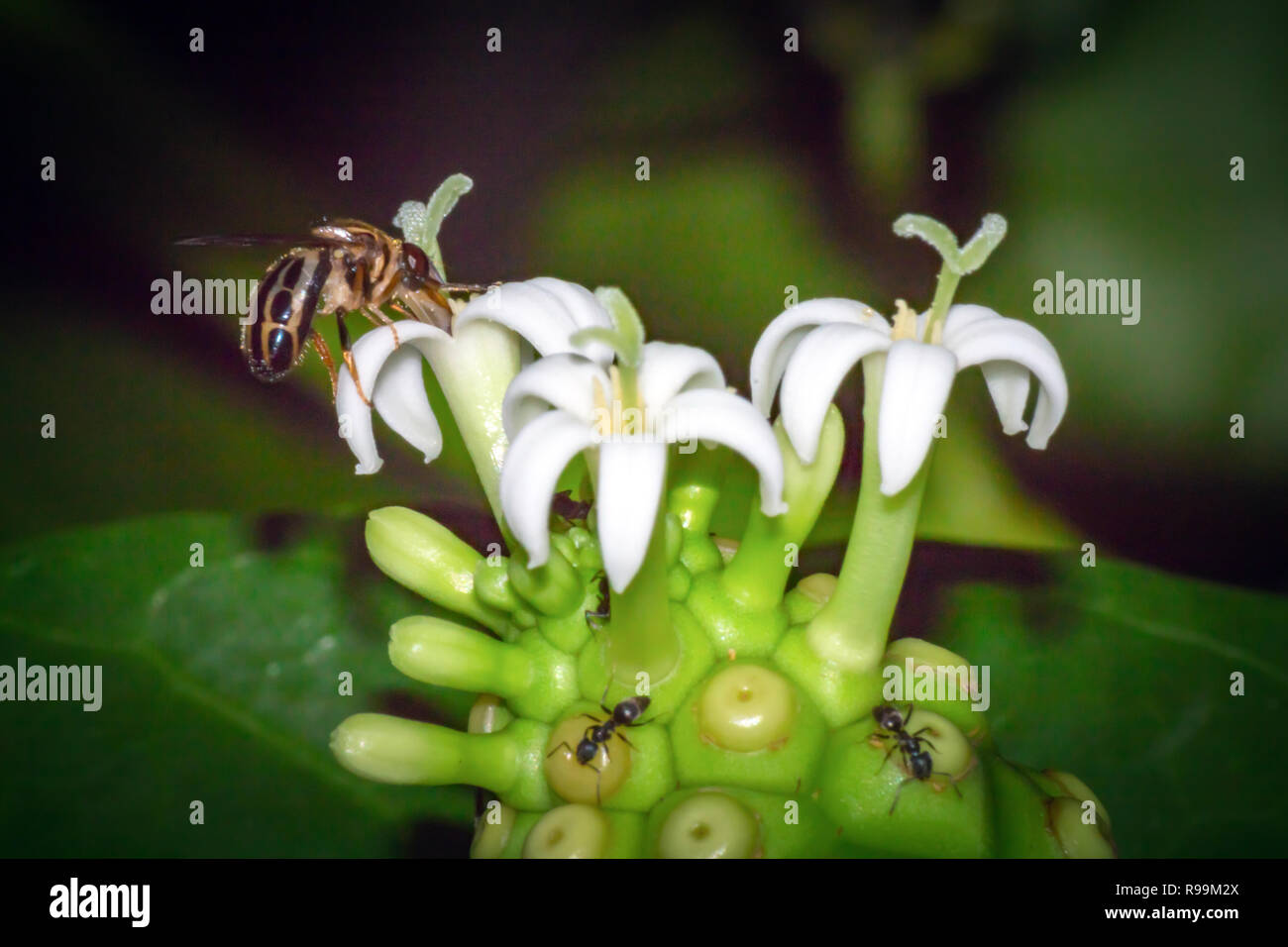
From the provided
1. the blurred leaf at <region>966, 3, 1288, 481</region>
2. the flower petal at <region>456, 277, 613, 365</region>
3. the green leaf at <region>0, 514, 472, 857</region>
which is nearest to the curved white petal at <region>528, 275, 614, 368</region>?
the flower petal at <region>456, 277, 613, 365</region>

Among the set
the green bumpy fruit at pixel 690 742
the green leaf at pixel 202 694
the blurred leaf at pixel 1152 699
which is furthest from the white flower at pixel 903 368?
the green leaf at pixel 202 694

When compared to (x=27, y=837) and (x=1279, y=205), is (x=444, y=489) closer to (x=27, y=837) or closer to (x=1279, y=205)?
(x=27, y=837)

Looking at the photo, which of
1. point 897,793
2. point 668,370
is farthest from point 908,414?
point 897,793

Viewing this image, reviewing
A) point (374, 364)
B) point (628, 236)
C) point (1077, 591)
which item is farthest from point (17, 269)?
point (1077, 591)

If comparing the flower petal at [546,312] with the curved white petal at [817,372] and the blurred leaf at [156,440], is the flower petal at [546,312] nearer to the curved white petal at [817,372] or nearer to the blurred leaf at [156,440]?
the curved white petal at [817,372]

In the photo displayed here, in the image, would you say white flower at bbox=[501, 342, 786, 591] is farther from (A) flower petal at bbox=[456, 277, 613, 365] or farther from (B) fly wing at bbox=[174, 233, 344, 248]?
(B) fly wing at bbox=[174, 233, 344, 248]

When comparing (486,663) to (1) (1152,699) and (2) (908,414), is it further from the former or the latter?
(1) (1152,699)

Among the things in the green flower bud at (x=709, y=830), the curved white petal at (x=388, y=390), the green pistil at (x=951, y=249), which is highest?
the green pistil at (x=951, y=249)
